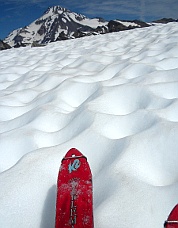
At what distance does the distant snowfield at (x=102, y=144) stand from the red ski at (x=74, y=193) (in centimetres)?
7

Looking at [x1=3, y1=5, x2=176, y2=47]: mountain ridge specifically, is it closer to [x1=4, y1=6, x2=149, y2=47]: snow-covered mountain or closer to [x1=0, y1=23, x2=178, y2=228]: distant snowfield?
[x1=4, y1=6, x2=149, y2=47]: snow-covered mountain

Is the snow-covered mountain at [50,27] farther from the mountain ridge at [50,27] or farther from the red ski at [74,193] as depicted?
the red ski at [74,193]

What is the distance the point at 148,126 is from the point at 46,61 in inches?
142

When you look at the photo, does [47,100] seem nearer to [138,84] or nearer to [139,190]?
[138,84]

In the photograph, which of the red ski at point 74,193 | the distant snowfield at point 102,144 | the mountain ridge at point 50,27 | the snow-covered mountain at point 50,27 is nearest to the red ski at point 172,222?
the distant snowfield at point 102,144

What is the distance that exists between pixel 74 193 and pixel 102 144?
51 cm

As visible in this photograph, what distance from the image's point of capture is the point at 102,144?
5.79 ft

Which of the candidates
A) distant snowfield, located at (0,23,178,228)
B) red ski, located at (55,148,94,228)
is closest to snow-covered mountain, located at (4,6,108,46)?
distant snowfield, located at (0,23,178,228)

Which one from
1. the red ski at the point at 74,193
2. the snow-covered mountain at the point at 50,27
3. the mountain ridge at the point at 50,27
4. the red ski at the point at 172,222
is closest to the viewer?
the red ski at the point at 172,222

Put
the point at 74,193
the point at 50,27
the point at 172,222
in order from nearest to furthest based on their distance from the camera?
1. the point at 172,222
2. the point at 74,193
3. the point at 50,27

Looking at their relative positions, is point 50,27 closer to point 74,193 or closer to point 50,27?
point 50,27

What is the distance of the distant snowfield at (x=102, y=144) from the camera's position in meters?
1.30

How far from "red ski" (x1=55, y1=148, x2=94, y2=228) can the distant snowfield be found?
7 centimetres

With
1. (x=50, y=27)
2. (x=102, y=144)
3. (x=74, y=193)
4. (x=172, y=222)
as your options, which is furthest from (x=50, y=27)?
(x=172, y=222)
